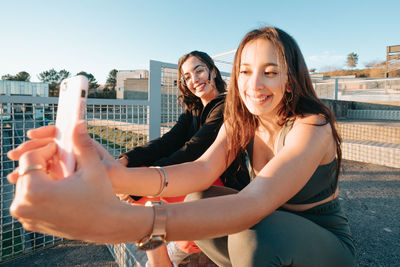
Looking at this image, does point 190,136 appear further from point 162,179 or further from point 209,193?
point 162,179

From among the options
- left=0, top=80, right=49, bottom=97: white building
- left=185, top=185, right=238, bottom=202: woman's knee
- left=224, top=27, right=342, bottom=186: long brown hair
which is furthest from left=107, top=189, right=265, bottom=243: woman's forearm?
left=0, top=80, right=49, bottom=97: white building

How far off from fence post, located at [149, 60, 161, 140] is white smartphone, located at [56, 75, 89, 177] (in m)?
2.13

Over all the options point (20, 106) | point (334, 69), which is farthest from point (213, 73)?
point (334, 69)

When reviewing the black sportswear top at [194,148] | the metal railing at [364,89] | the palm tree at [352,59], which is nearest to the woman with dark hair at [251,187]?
the black sportswear top at [194,148]

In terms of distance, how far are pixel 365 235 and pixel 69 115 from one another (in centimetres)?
216

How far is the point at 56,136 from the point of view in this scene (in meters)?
0.61

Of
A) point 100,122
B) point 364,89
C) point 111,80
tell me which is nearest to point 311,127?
point 100,122

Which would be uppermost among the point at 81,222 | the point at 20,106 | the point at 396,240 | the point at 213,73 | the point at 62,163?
the point at 213,73

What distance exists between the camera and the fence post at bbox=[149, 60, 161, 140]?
2.74 meters

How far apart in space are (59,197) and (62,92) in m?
0.30

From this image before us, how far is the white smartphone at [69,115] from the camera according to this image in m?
0.55

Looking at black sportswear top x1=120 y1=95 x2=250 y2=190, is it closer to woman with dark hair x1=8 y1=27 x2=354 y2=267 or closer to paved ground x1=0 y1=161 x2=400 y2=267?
woman with dark hair x1=8 y1=27 x2=354 y2=267

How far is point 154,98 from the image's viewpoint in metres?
2.78

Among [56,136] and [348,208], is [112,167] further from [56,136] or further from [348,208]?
[348,208]
